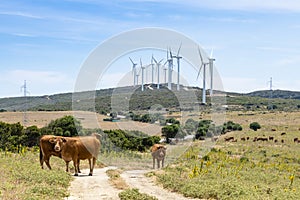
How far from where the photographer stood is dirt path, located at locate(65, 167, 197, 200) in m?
13.1

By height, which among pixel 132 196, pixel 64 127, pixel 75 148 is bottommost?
pixel 132 196

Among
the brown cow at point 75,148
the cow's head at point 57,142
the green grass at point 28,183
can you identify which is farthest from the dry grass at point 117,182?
the cow's head at point 57,142

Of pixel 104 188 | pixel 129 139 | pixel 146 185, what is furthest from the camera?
pixel 129 139

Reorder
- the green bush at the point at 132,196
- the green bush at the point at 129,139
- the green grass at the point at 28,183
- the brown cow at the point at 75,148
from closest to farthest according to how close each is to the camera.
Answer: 1. the green grass at the point at 28,183
2. the green bush at the point at 132,196
3. the brown cow at the point at 75,148
4. the green bush at the point at 129,139

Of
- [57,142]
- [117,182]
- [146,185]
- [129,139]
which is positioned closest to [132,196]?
[117,182]

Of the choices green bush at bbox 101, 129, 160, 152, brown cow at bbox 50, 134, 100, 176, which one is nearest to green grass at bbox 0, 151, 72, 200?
brown cow at bbox 50, 134, 100, 176

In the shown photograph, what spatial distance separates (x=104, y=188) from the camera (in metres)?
14.4

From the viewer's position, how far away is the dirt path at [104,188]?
42.9ft

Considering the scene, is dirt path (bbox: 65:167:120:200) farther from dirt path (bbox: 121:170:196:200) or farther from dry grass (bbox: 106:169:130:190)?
dirt path (bbox: 121:170:196:200)

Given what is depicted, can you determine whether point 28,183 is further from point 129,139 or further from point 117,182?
point 129,139

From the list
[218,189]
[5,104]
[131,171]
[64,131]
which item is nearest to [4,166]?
[131,171]

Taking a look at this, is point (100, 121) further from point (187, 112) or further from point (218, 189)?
point (218, 189)

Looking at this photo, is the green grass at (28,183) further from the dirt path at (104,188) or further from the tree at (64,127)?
the tree at (64,127)

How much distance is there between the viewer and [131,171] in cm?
2022
